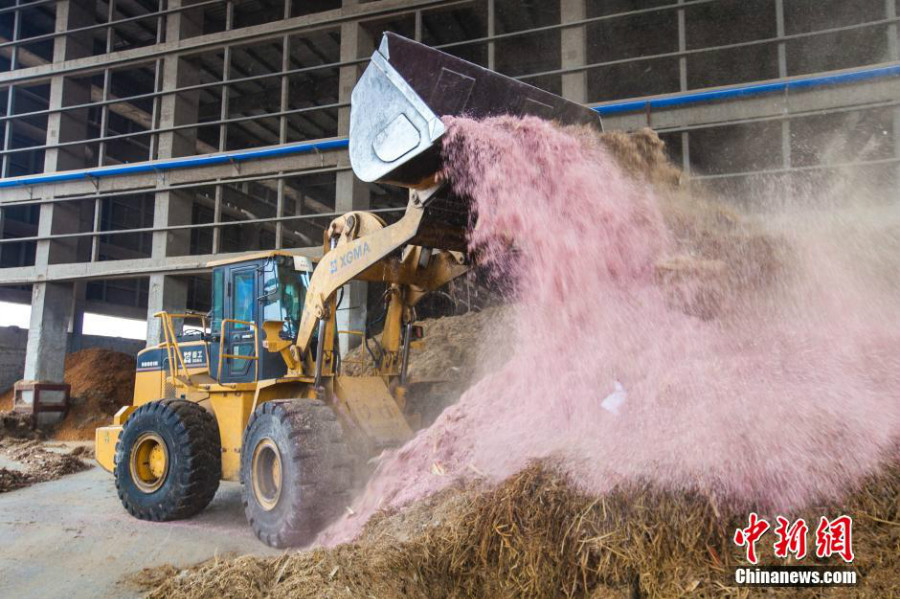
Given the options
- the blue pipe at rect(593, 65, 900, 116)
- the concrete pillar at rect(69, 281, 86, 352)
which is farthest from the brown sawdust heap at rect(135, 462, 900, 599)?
the concrete pillar at rect(69, 281, 86, 352)

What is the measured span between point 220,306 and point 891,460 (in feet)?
20.7

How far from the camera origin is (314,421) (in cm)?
525

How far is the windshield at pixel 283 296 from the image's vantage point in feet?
21.5

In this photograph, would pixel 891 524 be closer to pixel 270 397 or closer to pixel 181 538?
pixel 270 397

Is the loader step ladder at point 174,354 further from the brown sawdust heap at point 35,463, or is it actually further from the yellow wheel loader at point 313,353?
the brown sawdust heap at point 35,463

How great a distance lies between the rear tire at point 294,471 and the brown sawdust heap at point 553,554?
116cm

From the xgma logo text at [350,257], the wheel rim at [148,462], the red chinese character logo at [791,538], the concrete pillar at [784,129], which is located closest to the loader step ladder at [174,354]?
the wheel rim at [148,462]

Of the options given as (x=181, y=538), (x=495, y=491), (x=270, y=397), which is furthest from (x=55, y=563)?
(x=495, y=491)

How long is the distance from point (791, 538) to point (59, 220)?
1613 cm

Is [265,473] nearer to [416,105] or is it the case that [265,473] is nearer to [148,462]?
[148,462]

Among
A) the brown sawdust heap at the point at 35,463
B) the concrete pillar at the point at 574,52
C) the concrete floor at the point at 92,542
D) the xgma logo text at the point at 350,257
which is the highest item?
the concrete pillar at the point at 574,52

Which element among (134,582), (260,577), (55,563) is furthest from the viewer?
(55,563)

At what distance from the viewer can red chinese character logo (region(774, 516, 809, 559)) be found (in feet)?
9.62

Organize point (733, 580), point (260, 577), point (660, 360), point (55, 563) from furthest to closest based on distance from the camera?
point (55, 563) → point (660, 360) → point (260, 577) → point (733, 580)
